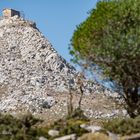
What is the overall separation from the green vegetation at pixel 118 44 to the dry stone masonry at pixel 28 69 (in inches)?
1294

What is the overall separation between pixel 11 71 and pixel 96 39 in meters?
55.5

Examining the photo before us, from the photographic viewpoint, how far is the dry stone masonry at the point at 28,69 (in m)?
85.4

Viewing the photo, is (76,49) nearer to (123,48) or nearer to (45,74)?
(123,48)

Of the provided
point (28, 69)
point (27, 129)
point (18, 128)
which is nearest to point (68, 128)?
point (27, 129)

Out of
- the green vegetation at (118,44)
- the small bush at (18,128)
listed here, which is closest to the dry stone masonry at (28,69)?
the green vegetation at (118,44)

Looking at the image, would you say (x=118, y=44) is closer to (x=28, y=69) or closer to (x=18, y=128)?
(x=18, y=128)

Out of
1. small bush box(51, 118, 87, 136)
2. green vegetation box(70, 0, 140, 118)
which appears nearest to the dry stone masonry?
green vegetation box(70, 0, 140, 118)

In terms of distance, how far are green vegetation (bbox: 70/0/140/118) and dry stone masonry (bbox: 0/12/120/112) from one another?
32.9m

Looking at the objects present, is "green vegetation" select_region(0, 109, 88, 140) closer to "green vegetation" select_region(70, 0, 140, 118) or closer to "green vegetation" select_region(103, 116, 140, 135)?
"green vegetation" select_region(103, 116, 140, 135)

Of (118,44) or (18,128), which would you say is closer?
(18,128)

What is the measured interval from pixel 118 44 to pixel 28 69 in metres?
57.6

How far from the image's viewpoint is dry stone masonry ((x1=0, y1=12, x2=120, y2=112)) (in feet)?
280

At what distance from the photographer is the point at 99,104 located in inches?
3295

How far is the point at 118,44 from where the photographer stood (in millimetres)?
43969
